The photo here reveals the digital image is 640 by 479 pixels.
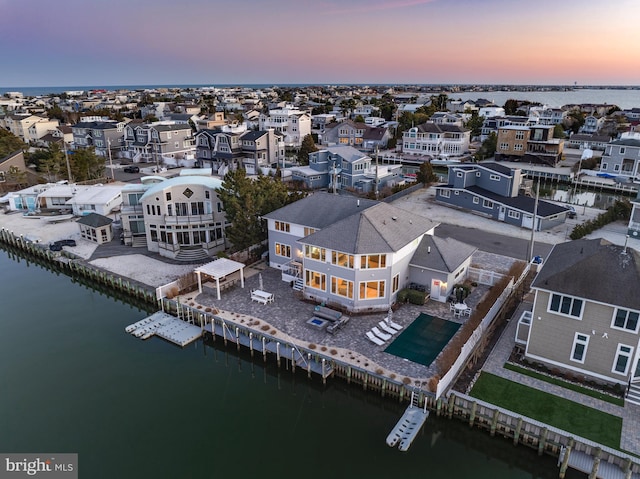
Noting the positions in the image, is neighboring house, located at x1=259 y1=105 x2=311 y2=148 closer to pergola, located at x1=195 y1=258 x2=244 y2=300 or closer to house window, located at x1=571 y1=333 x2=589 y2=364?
pergola, located at x1=195 y1=258 x2=244 y2=300

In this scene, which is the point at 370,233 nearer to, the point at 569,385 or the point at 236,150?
the point at 569,385

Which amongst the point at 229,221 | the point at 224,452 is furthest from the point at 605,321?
the point at 229,221

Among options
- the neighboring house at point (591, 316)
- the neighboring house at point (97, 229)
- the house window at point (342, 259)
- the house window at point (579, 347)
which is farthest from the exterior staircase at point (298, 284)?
the neighboring house at point (97, 229)

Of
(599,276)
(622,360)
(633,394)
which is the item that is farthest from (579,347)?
(599,276)

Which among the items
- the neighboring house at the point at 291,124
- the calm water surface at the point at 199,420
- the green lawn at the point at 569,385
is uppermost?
the neighboring house at the point at 291,124

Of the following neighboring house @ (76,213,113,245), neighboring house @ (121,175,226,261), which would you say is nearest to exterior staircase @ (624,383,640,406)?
neighboring house @ (121,175,226,261)

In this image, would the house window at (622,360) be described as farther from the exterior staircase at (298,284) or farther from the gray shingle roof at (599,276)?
the exterior staircase at (298,284)

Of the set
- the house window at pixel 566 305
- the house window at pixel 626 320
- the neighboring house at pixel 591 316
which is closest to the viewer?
the house window at pixel 626 320

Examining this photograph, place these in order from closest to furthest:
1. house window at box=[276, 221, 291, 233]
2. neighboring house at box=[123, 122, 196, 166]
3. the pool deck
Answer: the pool deck
house window at box=[276, 221, 291, 233]
neighboring house at box=[123, 122, 196, 166]
